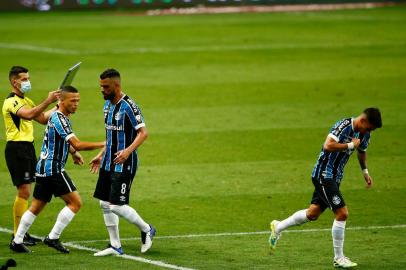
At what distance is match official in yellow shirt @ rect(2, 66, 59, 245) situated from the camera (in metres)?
13.8

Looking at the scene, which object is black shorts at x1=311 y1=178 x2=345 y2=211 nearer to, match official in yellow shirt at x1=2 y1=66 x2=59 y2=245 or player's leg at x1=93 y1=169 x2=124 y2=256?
player's leg at x1=93 y1=169 x2=124 y2=256

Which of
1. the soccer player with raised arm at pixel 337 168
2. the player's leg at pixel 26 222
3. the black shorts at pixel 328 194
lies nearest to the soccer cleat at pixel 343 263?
the soccer player with raised arm at pixel 337 168

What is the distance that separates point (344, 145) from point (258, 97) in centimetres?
1219

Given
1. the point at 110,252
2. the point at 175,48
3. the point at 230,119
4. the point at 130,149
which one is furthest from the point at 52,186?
the point at 175,48

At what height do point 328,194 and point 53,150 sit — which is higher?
point 53,150

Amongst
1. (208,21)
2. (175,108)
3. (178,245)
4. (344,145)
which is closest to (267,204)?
(178,245)

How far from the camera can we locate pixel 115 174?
13.1 m

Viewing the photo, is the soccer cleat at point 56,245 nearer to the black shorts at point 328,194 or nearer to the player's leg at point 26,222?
the player's leg at point 26,222

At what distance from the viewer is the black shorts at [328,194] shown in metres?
12.8

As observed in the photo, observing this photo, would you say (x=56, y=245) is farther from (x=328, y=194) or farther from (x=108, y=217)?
(x=328, y=194)

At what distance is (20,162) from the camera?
45.6 ft

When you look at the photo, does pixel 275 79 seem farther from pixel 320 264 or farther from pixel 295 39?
pixel 320 264

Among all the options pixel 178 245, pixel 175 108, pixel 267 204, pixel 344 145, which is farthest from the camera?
pixel 175 108

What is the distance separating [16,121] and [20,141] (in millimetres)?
275
